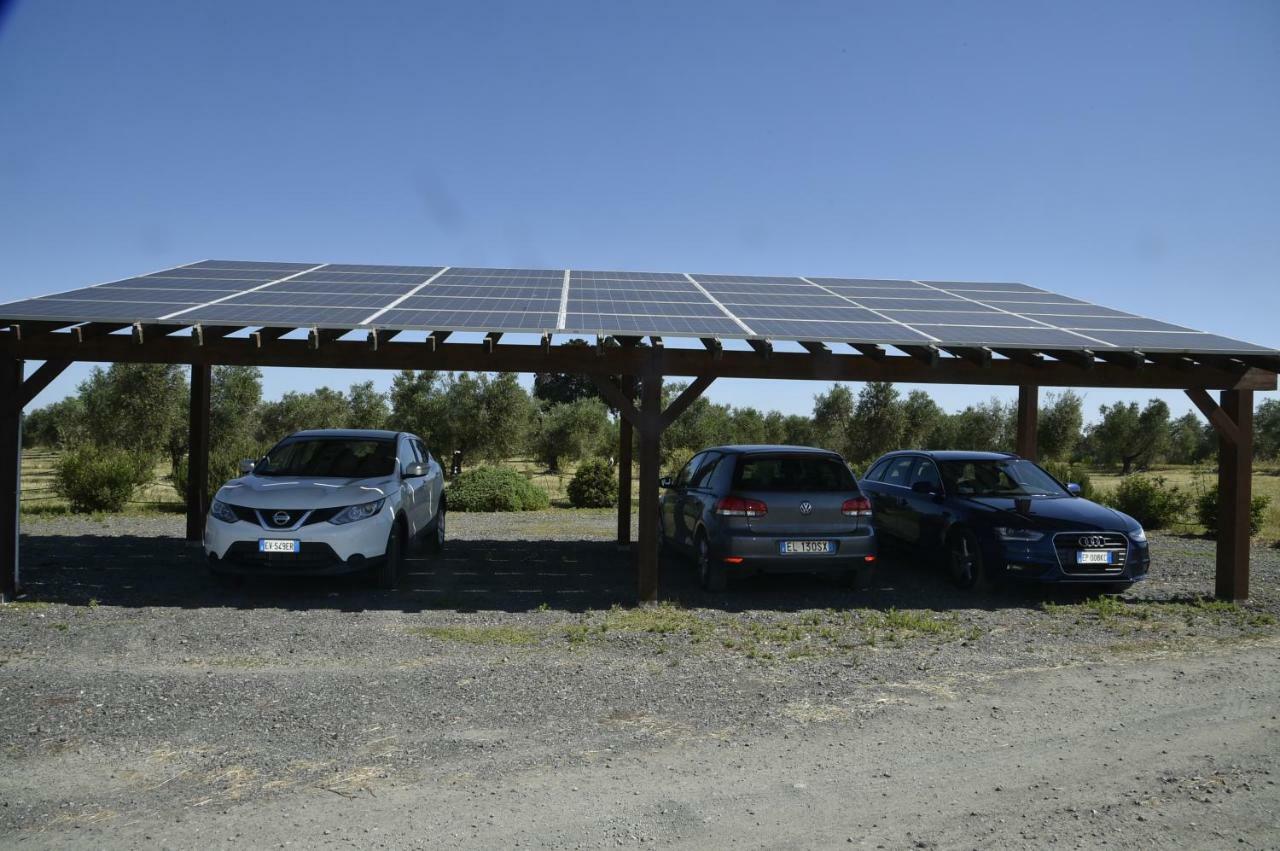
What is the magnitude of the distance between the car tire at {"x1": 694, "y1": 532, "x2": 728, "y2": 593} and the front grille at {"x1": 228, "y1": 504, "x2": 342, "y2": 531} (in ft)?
12.6

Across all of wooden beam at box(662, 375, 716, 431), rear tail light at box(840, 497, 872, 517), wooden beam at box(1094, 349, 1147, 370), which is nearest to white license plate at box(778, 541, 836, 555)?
rear tail light at box(840, 497, 872, 517)

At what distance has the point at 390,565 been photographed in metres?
9.42

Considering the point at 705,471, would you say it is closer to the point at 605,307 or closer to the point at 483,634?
the point at 605,307

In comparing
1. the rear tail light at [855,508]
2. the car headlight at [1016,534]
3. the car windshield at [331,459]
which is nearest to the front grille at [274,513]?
the car windshield at [331,459]

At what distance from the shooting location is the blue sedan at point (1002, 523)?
30.3ft

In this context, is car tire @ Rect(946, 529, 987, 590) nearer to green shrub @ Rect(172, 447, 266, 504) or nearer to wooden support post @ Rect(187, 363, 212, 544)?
wooden support post @ Rect(187, 363, 212, 544)

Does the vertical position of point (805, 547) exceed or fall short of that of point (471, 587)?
it exceeds it

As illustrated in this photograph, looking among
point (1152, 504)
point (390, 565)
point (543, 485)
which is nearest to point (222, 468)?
point (390, 565)

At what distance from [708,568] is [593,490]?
11.1 m

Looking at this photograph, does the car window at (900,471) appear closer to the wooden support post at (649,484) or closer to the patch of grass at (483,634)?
the wooden support post at (649,484)

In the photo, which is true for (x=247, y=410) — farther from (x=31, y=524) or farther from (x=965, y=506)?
(x=965, y=506)

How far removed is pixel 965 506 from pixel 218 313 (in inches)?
321

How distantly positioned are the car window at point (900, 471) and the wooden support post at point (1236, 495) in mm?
3417

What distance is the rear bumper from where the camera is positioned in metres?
8.92
